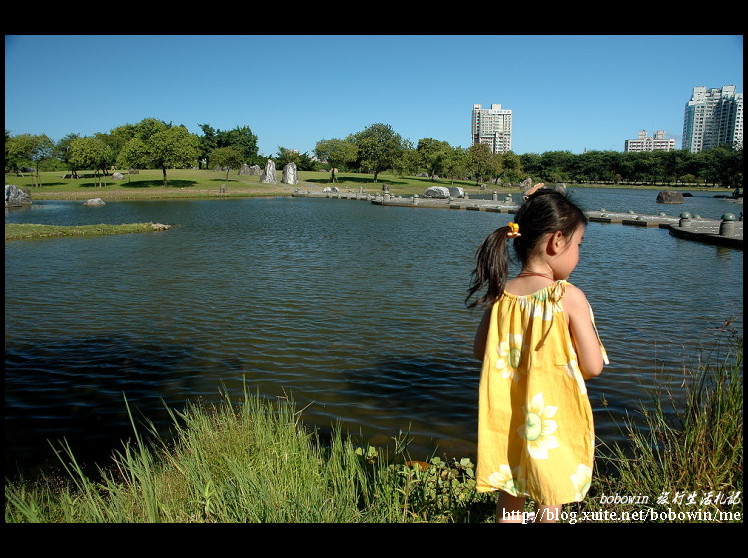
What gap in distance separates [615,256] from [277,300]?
1115 centimetres

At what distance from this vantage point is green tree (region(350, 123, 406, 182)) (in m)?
73.8

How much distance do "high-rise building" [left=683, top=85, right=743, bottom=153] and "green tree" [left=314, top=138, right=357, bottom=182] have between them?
8242 centimetres

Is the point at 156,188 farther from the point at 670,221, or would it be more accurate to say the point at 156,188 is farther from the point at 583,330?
the point at 583,330

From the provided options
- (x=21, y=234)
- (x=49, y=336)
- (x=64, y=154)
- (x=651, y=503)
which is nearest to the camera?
(x=651, y=503)

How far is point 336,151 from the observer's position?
72312 millimetres

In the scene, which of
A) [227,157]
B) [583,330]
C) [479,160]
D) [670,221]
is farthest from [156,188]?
[583,330]

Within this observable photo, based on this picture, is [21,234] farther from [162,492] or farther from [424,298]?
[162,492]

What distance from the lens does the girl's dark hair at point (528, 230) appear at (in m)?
2.58

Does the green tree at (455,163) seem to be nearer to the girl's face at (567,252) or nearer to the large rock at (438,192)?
the large rock at (438,192)
